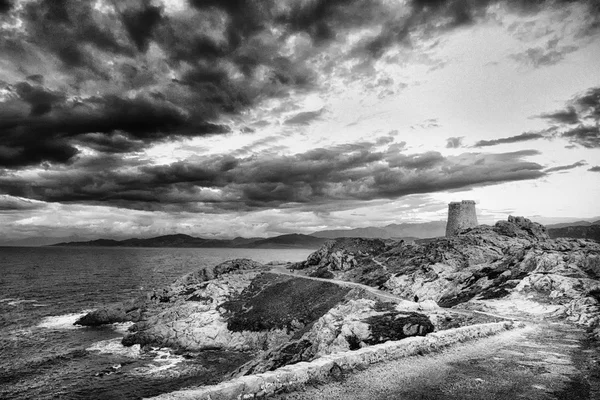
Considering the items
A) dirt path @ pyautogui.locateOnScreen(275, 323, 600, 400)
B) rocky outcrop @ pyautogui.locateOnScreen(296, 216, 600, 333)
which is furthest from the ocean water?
rocky outcrop @ pyautogui.locateOnScreen(296, 216, 600, 333)

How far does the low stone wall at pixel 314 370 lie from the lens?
12195 mm

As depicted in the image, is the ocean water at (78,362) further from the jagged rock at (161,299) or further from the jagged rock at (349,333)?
the jagged rock at (349,333)

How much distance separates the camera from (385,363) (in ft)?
54.9

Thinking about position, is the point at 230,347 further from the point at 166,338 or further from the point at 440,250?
the point at 440,250

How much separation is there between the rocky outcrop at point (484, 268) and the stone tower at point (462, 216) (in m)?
7.07

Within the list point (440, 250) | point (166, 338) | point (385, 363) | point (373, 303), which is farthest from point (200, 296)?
point (385, 363)

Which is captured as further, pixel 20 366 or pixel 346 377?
pixel 20 366

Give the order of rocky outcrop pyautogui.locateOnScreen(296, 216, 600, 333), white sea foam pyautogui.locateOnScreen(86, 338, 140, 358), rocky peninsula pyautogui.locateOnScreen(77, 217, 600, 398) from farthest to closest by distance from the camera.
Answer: white sea foam pyautogui.locateOnScreen(86, 338, 140, 358) < rocky outcrop pyautogui.locateOnScreen(296, 216, 600, 333) < rocky peninsula pyautogui.locateOnScreen(77, 217, 600, 398)

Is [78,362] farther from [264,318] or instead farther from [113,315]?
[264,318]

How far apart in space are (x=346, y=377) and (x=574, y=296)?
1391 inches

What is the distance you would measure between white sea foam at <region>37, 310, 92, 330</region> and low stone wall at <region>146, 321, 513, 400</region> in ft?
222

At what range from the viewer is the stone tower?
93375mm

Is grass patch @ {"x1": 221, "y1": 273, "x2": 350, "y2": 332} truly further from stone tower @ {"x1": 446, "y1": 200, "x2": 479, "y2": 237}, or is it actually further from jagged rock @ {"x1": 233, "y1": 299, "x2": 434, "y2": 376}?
stone tower @ {"x1": 446, "y1": 200, "x2": 479, "y2": 237}

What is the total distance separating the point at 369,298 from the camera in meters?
54.1
